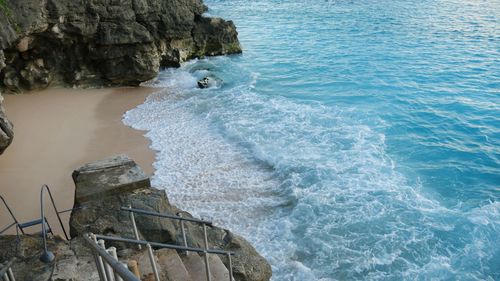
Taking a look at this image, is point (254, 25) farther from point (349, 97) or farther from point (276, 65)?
point (349, 97)

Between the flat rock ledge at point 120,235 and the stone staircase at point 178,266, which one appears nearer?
the flat rock ledge at point 120,235

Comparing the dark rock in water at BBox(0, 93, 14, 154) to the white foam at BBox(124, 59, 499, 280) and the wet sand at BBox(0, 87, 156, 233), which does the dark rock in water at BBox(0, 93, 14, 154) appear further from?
the white foam at BBox(124, 59, 499, 280)

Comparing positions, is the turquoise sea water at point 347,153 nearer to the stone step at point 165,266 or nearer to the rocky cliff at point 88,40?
the rocky cliff at point 88,40

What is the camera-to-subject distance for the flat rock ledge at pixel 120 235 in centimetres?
633

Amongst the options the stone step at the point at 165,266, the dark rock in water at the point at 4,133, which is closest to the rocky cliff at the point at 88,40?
the dark rock in water at the point at 4,133

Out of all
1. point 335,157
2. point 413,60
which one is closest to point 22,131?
point 335,157

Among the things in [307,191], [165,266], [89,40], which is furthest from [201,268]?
[89,40]

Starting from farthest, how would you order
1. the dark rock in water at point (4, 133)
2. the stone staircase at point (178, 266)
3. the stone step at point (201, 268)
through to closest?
the dark rock in water at point (4, 133)
the stone step at point (201, 268)
the stone staircase at point (178, 266)

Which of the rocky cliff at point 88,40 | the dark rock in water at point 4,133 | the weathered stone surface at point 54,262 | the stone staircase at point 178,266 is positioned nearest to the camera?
the weathered stone surface at point 54,262

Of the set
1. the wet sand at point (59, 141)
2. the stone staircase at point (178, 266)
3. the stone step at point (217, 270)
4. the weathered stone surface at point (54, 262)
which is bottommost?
the wet sand at point (59, 141)

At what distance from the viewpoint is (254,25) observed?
42.3m

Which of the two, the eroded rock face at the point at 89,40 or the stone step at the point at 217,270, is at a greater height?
the eroded rock face at the point at 89,40

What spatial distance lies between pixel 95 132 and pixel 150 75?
8.10m

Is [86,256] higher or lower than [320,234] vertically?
higher
